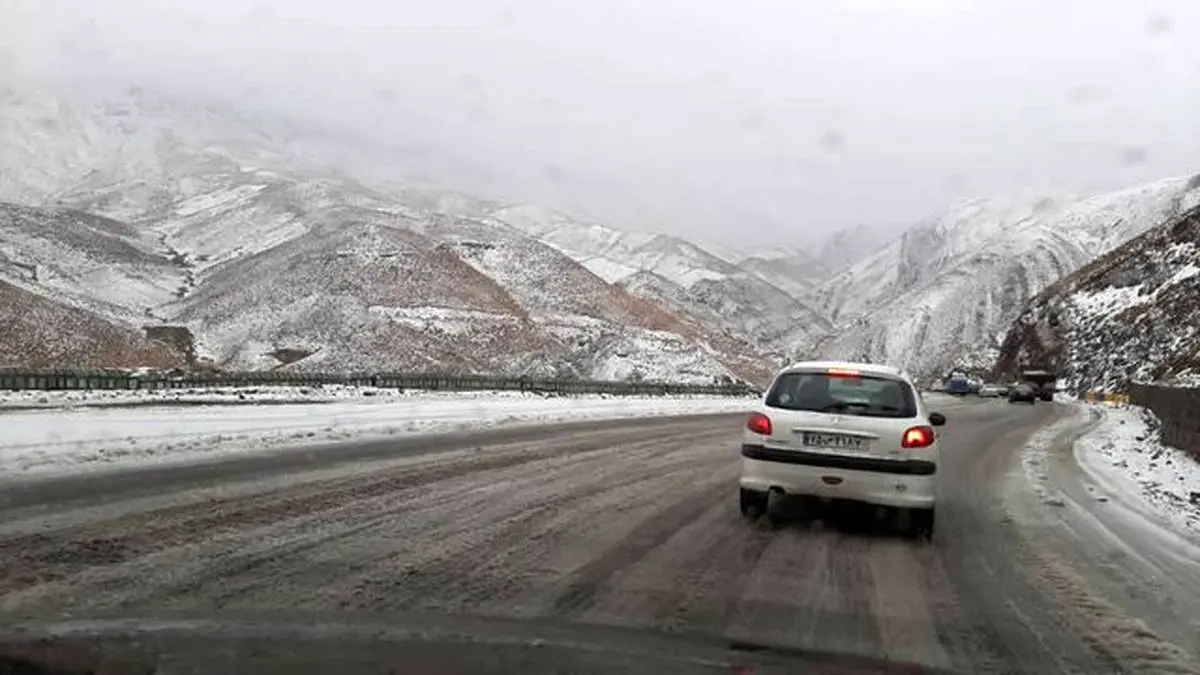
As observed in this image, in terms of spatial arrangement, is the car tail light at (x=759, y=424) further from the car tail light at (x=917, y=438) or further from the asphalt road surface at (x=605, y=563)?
the car tail light at (x=917, y=438)

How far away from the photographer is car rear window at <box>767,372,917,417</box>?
10117 mm

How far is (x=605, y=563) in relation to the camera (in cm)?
794

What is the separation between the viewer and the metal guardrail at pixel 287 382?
3388 cm

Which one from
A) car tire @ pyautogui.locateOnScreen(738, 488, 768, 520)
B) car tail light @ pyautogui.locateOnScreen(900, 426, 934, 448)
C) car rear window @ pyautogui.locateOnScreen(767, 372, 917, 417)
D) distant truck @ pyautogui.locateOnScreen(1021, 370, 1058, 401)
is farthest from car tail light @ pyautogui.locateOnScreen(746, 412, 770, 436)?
distant truck @ pyautogui.locateOnScreen(1021, 370, 1058, 401)

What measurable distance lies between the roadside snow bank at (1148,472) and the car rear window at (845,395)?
11.4ft

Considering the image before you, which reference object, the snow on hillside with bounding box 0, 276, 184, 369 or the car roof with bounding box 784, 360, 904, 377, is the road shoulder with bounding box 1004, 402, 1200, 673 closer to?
the car roof with bounding box 784, 360, 904, 377

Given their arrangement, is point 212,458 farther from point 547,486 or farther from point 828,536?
point 828,536

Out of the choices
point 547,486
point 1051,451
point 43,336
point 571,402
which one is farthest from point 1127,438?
point 43,336

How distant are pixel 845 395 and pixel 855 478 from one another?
2.86ft

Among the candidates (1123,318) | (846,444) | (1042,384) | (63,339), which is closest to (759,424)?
(846,444)

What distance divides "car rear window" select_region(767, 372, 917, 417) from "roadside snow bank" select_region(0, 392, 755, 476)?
8.18 m

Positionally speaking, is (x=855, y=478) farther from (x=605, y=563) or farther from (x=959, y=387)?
(x=959, y=387)

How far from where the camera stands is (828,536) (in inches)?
386

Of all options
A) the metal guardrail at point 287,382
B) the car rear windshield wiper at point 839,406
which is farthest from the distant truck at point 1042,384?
the car rear windshield wiper at point 839,406
